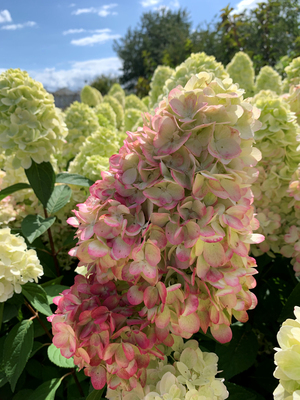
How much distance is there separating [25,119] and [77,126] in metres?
0.69

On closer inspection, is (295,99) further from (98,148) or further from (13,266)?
(13,266)

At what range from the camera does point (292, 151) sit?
0.99 m

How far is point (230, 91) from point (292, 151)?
23.0 inches

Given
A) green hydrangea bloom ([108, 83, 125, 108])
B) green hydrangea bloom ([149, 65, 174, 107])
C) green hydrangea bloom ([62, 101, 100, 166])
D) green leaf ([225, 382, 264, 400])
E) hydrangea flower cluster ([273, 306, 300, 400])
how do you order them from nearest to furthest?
hydrangea flower cluster ([273, 306, 300, 400]) < green leaf ([225, 382, 264, 400]) < green hydrangea bloom ([62, 101, 100, 166]) < green hydrangea bloom ([149, 65, 174, 107]) < green hydrangea bloom ([108, 83, 125, 108])

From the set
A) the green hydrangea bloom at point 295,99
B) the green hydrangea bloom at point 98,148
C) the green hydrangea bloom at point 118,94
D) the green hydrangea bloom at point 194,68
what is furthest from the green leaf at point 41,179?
the green hydrangea bloom at point 118,94

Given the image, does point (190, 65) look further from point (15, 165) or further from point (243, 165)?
point (243, 165)

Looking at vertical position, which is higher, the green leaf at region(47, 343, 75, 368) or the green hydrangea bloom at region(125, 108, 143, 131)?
the green hydrangea bloom at region(125, 108, 143, 131)

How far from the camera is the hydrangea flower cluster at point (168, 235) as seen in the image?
1.50 ft

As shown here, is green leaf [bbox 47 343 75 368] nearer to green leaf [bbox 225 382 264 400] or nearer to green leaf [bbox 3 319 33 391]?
green leaf [bbox 3 319 33 391]

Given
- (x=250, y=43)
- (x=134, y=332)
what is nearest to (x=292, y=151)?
(x=134, y=332)

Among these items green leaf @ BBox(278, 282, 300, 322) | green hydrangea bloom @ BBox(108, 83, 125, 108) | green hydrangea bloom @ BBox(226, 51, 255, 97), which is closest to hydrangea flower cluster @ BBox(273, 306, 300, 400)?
green leaf @ BBox(278, 282, 300, 322)

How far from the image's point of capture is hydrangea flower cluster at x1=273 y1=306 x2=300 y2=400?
357 millimetres

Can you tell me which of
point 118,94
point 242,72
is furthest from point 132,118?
point 118,94

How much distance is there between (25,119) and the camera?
3.46 ft
